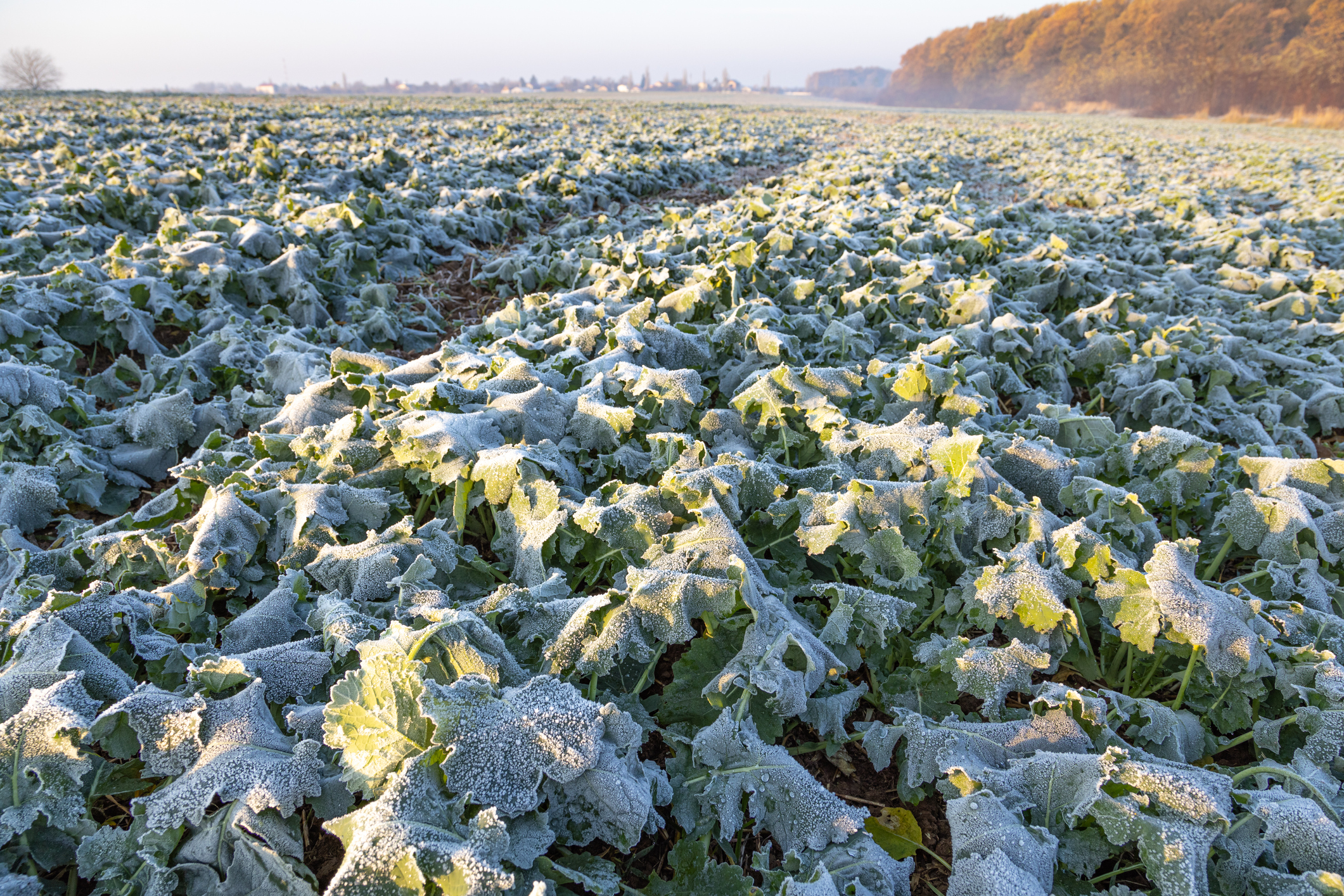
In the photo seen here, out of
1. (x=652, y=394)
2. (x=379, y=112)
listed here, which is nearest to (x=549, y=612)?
(x=652, y=394)

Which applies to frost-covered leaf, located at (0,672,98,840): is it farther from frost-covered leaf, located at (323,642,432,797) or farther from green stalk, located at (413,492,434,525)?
green stalk, located at (413,492,434,525)

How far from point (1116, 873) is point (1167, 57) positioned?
104076 millimetres

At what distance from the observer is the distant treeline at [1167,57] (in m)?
63.3

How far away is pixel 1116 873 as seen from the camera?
6.11ft

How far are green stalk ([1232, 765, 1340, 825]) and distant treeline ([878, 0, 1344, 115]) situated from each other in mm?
87654

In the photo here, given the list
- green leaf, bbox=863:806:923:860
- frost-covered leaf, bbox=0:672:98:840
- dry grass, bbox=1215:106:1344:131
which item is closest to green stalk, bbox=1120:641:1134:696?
green leaf, bbox=863:806:923:860

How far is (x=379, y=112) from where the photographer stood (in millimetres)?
28531

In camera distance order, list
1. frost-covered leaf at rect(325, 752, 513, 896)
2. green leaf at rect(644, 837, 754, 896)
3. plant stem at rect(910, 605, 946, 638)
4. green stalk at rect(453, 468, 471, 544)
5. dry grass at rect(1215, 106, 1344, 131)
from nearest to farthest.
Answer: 1. frost-covered leaf at rect(325, 752, 513, 896)
2. green leaf at rect(644, 837, 754, 896)
3. plant stem at rect(910, 605, 946, 638)
4. green stalk at rect(453, 468, 471, 544)
5. dry grass at rect(1215, 106, 1344, 131)

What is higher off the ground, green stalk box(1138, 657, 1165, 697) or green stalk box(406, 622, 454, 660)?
green stalk box(406, 622, 454, 660)

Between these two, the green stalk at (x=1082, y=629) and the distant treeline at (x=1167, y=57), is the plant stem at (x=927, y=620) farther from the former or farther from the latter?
the distant treeline at (x=1167, y=57)

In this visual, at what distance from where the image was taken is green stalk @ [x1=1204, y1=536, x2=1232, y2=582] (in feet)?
9.93

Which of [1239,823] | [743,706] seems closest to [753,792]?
[743,706]

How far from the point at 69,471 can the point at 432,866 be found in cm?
372

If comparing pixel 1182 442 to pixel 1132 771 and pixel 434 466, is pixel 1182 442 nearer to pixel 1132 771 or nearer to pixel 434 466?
pixel 1132 771
